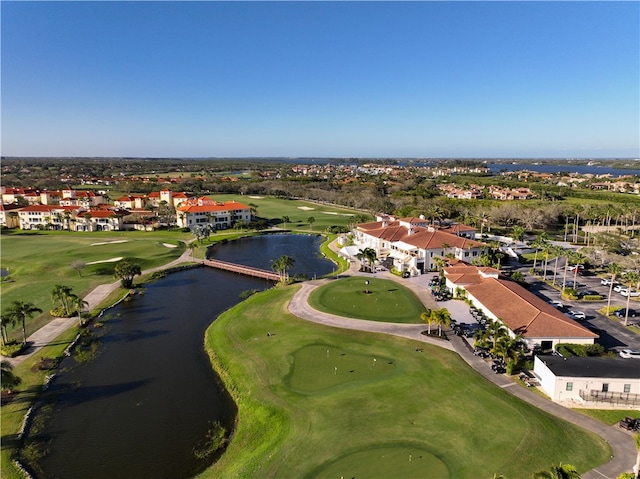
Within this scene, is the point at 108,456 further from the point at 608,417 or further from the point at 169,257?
the point at 169,257

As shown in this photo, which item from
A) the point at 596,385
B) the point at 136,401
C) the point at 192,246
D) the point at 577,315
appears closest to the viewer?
the point at 596,385

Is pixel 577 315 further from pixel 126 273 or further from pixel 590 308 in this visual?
pixel 126 273

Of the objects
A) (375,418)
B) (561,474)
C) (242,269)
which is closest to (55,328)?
(242,269)

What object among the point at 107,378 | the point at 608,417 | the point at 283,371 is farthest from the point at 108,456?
the point at 608,417

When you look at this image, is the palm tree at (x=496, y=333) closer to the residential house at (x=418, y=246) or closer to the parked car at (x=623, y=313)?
the parked car at (x=623, y=313)

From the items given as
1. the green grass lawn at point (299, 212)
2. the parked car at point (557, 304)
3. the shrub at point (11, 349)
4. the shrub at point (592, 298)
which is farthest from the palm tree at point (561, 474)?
the green grass lawn at point (299, 212)

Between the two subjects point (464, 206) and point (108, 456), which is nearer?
point (108, 456)
